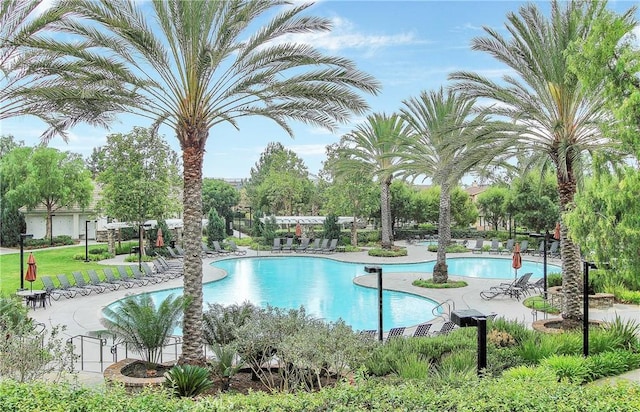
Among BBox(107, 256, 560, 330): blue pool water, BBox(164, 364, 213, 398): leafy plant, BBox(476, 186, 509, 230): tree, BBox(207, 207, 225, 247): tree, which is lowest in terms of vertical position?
BBox(107, 256, 560, 330): blue pool water

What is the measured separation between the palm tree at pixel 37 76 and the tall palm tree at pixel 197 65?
39cm

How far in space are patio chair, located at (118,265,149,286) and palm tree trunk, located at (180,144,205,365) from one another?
40.1 feet

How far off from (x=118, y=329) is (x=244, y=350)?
2.93 meters

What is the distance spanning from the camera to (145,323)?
10.4m

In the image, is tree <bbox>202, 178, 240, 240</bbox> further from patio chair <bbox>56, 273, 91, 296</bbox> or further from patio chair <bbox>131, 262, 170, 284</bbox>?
patio chair <bbox>56, 273, 91, 296</bbox>

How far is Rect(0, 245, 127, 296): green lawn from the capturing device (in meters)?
23.1

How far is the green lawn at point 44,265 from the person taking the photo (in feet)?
75.7

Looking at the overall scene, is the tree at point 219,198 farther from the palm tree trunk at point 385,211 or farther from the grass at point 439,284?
the grass at point 439,284

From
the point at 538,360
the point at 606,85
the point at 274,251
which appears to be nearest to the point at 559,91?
Result: the point at 606,85

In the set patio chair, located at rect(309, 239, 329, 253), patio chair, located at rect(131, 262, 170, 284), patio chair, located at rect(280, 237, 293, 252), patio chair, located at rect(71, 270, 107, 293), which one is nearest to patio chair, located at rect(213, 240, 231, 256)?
patio chair, located at rect(280, 237, 293, 252)

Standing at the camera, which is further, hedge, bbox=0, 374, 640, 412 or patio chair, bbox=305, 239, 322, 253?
patio chair, bbox=305, 239, 322, 253

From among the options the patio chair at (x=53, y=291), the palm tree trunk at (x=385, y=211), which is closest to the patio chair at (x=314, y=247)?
the palm tree trunk at (x=385, y=211)

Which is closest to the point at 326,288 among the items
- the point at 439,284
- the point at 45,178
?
the point at 439,284

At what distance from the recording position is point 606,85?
29.5 ft
